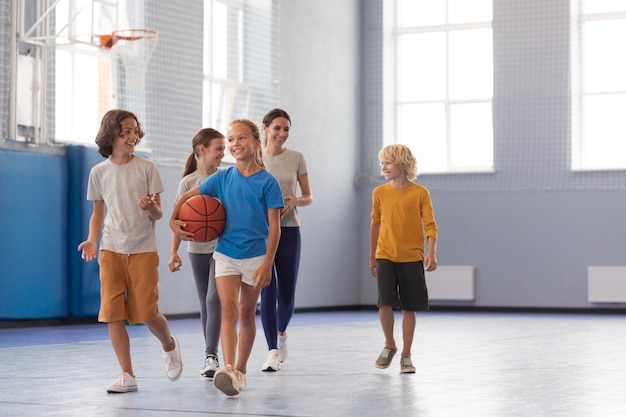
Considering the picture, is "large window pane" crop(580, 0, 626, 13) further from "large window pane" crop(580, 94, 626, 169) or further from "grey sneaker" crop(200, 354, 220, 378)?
"grey sneaker" crop(200, 354, 220, 378)

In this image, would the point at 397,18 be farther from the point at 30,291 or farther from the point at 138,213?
the point at 138,213

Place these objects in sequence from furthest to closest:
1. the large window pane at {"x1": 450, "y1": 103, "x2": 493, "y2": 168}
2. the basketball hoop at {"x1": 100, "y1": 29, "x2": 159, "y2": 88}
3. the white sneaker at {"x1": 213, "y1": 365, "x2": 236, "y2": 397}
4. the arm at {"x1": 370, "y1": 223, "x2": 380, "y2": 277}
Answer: the large window pane at {"x1": 450, "y1": 103, "x2": 493, "y2": 168}, the basketball hoop at {"x1": 100, "y1": 29, "x2": 159, "y2": 88}, the arm at {"x1": 370, "y1": 223, "x2": 380, "y2": 277}, the white sneaker at {"x1": 213, "y1": 365, "x2": 236, "y2": 397}

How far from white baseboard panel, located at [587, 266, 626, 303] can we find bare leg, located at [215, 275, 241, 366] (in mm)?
8731

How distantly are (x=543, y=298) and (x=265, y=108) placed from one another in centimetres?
432

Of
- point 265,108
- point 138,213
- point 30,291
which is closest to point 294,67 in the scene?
point 265,108

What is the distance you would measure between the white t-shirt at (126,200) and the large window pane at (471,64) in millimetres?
9257

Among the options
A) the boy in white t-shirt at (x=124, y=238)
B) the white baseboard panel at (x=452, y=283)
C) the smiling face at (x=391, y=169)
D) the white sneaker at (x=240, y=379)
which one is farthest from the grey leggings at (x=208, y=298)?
the white baseboard panel at (x=452, y=283)

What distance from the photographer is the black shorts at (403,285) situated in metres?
5.20

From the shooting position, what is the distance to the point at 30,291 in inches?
342

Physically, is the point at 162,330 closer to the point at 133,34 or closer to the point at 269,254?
the point at 269,254

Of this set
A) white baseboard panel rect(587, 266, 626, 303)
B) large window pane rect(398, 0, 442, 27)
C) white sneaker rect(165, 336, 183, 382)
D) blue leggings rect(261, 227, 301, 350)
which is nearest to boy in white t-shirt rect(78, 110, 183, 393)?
white sneaker rect(165, 336, 183, 382)

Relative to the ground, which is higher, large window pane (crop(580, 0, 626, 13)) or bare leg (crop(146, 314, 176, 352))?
large window pane (crop(580, 0, 626, 13))

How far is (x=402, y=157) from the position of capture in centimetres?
523

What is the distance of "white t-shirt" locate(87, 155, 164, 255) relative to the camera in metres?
4.36
